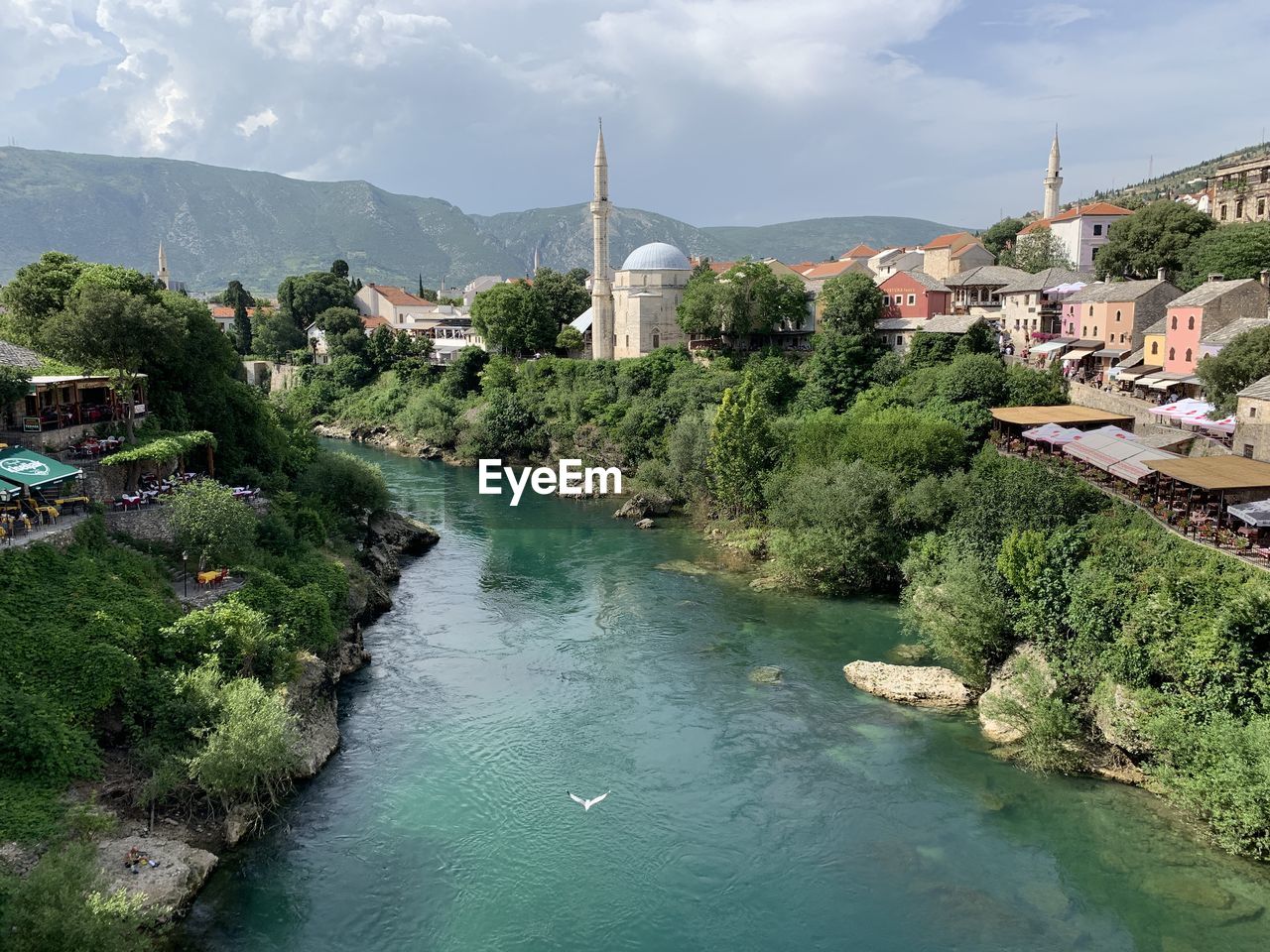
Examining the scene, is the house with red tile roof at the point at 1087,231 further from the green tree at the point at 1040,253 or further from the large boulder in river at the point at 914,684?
the large boulder in river at the point at 914,684

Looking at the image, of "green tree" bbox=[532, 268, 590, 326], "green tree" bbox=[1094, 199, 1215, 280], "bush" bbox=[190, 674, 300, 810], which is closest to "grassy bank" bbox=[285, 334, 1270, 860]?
"green tree" bbox=[1094, 199, 1215, 280]

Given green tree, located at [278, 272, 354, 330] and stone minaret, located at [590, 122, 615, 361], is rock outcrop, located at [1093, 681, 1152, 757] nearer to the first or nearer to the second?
stone minaret, located at [590, 122, 615, 361]

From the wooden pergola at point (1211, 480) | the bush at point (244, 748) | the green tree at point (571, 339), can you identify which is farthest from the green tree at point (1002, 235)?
the bush at point (244, 748)

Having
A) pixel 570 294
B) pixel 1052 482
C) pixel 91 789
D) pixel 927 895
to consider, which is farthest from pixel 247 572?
pixel 570 294

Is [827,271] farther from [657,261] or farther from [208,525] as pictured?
[208,525]

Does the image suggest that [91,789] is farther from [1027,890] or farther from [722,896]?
[1027,890]

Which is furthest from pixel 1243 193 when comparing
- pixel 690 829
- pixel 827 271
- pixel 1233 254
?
pixel 690 829
